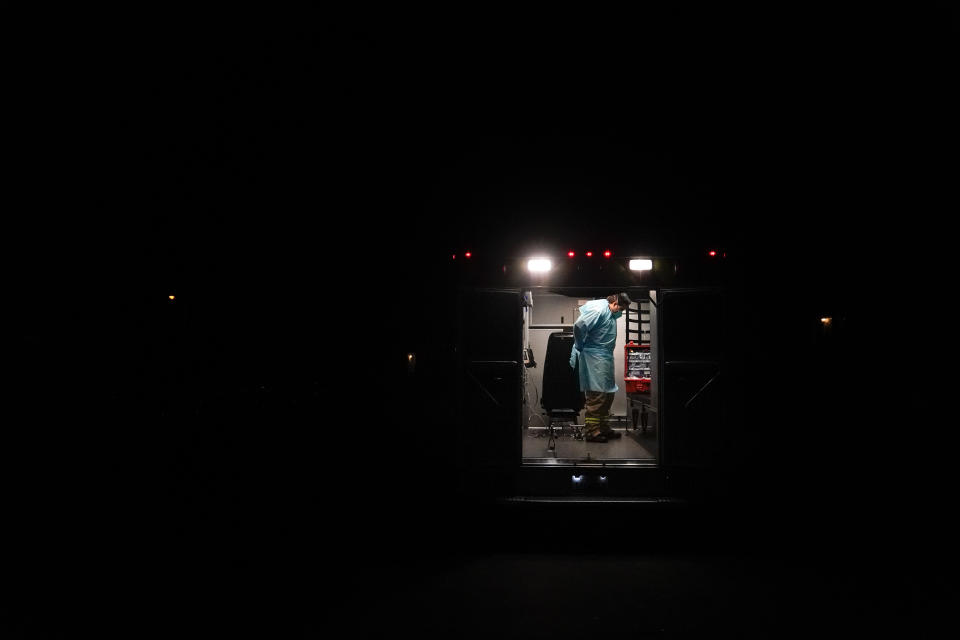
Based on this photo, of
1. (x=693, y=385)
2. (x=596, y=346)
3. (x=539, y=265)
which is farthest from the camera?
(x=596, y=346)

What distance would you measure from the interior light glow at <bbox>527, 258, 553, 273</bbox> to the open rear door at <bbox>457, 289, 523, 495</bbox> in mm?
316

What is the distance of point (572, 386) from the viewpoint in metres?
6.96

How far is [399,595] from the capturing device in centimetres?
354

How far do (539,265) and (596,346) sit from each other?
7.80ft

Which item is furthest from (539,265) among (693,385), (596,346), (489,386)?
(596,346)

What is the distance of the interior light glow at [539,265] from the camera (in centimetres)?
500

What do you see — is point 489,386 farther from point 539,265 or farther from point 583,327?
point 583,327

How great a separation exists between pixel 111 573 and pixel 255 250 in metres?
3.49

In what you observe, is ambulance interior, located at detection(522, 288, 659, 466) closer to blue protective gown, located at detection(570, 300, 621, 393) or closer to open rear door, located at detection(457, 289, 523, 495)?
blue protective gown, located at detection(570, 300, 621, 393)

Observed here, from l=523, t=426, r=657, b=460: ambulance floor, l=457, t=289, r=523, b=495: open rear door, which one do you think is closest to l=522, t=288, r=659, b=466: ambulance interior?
l=523, t=426, r=657, b=460: ambulance floor

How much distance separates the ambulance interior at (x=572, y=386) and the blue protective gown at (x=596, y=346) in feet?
0.63

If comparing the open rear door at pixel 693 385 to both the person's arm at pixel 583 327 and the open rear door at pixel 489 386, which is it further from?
the person's arm at pixel 583 327

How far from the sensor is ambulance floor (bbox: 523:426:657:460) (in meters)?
6.05

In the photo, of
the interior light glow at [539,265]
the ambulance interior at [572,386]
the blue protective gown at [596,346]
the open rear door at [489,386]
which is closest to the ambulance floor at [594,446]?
the ambulance interior at [572,386]
